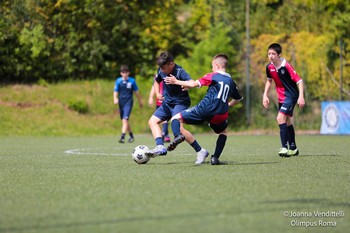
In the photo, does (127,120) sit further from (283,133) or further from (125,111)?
(283,133)

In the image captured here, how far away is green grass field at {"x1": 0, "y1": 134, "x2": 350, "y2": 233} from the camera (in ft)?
18.3

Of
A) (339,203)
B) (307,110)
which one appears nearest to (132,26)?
(307,110)

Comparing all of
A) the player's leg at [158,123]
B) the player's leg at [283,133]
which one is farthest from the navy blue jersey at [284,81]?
the player's leg at [158,123]

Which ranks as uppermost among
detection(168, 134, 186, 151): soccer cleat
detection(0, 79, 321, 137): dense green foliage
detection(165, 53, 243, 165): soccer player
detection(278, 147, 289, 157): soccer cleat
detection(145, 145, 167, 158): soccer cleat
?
detection(165, 53, 243, 165): soccer player

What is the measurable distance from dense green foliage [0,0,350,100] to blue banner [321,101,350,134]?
1.70m

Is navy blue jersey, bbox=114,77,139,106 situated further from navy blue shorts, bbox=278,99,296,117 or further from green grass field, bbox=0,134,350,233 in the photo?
green grass field, bbox=0,134,350,233

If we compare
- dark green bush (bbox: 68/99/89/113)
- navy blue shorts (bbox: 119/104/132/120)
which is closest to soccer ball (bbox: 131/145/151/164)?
navy blue shorts (bbox: 119/104/132/120)

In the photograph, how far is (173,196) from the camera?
703cm

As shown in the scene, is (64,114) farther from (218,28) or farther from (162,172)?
(162,172)

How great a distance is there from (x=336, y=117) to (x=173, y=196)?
1891cm

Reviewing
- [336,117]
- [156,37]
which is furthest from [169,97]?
[156,37]

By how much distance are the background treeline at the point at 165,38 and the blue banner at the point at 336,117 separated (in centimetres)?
168

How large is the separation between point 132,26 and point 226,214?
26.0m

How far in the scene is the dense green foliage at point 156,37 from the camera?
28219 mm
